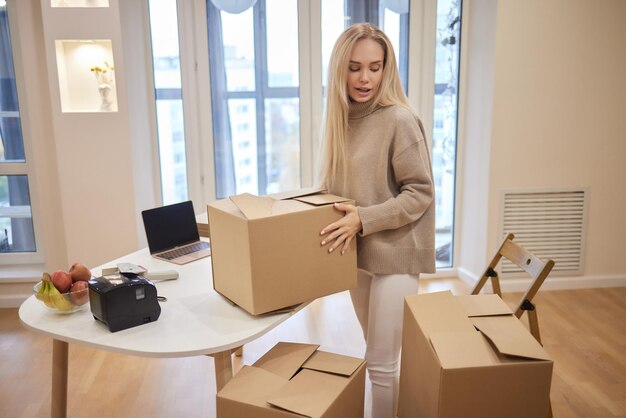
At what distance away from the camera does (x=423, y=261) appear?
1.66 metres

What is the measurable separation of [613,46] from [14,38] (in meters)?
3.76

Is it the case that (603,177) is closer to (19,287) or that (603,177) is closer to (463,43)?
(463,43)

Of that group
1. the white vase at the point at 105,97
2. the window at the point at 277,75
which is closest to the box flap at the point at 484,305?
the window at the point at 277,75

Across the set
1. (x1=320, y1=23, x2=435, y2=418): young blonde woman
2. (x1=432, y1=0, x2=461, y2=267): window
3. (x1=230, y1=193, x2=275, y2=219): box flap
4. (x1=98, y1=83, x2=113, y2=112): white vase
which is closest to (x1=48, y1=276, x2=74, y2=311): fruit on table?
(x1=230, y1=193, x2=275, y2=219): box flap

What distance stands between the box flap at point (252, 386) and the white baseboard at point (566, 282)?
8.23 ft

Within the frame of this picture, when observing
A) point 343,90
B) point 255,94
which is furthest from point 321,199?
point 255,94

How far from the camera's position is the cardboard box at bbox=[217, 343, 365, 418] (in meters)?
1.28

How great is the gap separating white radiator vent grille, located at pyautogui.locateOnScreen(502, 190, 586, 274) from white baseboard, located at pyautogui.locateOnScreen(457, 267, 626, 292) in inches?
3.7

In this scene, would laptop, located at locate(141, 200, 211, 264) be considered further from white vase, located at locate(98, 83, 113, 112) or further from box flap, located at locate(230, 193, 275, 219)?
white vase, located at locate(98, 83, 113, 112)

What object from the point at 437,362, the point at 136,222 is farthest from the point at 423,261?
the point at 136,222

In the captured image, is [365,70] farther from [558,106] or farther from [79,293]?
[558,106]

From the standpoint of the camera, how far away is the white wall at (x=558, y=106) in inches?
130

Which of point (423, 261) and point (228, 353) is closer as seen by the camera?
point (228, 353)

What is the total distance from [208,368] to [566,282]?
8.03ft
